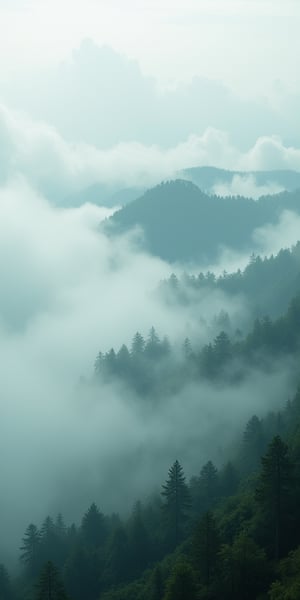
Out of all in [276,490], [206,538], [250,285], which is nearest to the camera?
[206,538]

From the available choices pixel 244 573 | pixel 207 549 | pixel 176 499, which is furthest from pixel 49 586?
pixel 176 499

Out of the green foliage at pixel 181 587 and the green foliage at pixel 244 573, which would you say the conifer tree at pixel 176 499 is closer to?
the green foliage at pixel 244 573

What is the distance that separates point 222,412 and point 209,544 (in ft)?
159

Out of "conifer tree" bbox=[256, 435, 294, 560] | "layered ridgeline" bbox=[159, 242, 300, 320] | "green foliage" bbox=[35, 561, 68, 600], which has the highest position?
"layered ridgeline" bbox=[159, 242, 300, 320]

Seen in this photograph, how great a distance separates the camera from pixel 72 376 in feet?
464

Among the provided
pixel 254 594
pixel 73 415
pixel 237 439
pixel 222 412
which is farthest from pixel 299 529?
pixel 73 415

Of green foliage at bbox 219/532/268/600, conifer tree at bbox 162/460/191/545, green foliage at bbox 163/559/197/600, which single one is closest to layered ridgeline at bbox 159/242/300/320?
conifer tree at bbox 162/460/191/545

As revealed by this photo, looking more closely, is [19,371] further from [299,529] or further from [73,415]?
[299,529]

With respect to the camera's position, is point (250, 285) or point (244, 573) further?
point (250, 285)

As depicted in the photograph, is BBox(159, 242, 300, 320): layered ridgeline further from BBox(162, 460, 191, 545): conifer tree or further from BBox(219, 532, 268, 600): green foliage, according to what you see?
BBox(219, 532, 268, 600): green foliage

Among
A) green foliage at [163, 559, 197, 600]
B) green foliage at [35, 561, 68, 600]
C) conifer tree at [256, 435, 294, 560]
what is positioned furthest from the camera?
conifer tree at [256, 435, 294, 560]

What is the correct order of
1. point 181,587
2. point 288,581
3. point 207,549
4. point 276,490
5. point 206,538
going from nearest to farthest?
point 288,581 < point 181,587 < point 207,549 < point 206,538 < point 276,490

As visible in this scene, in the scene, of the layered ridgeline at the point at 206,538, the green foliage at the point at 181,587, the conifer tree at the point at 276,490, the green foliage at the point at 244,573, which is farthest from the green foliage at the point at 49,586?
the conifer tree at the point at 276,490

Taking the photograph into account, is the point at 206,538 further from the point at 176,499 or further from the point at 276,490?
the point at 176,499
